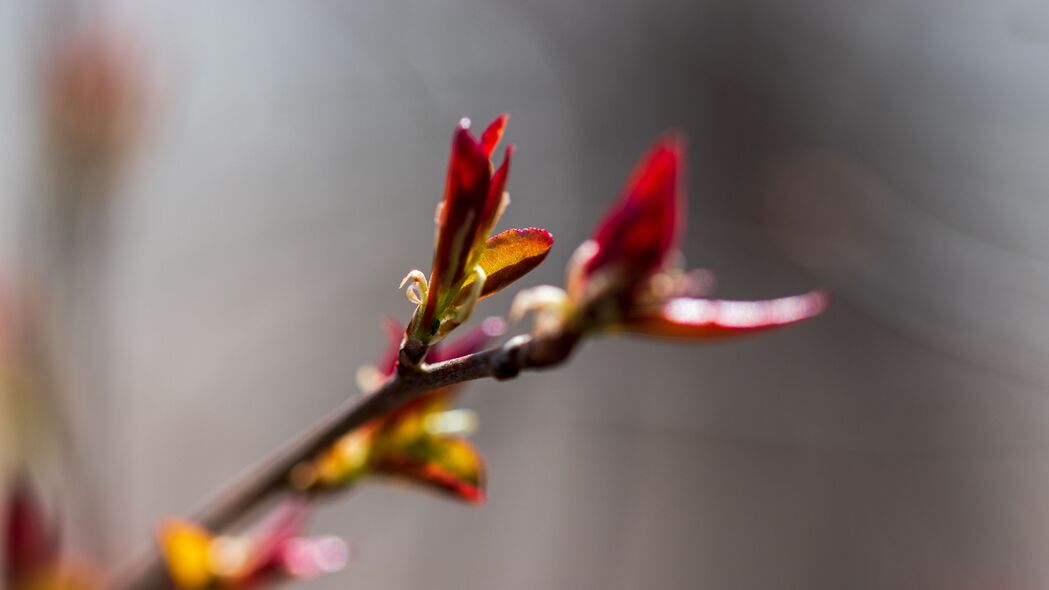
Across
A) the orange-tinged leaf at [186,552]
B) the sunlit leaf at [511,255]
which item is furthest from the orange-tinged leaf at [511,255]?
the orange-tinged leaf at [186,552]

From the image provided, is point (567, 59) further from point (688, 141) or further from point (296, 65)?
point (296, 65)

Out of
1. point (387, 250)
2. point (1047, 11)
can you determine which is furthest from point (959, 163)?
point (387, 250)

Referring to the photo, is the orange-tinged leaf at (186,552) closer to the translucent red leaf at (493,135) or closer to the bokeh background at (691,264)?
the translucent red leaf at (493,135)

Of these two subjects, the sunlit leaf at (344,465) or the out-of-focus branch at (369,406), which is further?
the sunlit leaf at (344,465)

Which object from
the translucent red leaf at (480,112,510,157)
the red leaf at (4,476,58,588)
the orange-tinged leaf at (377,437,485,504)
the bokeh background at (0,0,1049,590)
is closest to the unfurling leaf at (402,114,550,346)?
the translucent red leaf at (480,112,510,157)

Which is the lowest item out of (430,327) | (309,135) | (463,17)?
(430,327)

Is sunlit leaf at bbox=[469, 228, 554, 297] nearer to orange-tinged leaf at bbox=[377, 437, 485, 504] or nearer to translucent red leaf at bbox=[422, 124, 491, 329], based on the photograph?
translucent red leaf at bbox=[422, 124, 491, 329]
